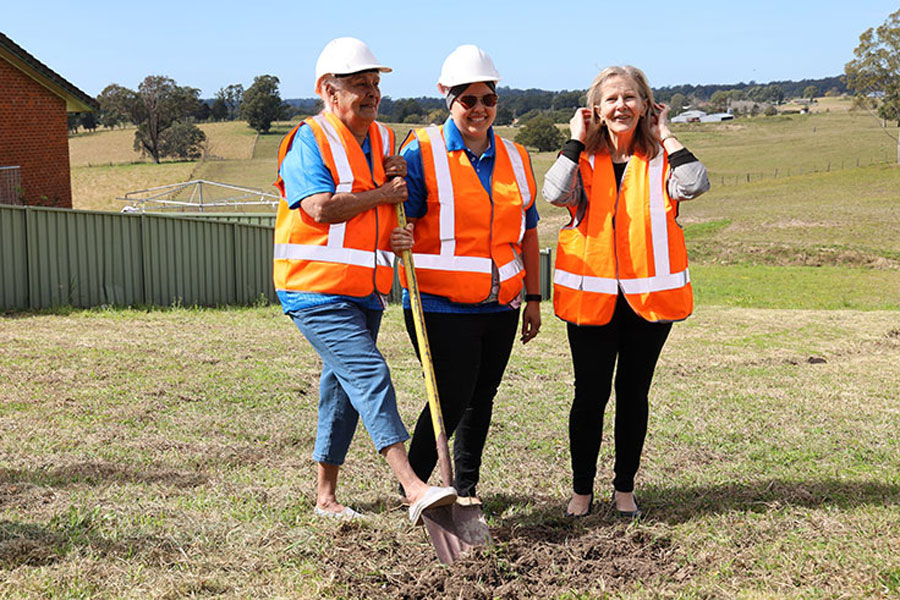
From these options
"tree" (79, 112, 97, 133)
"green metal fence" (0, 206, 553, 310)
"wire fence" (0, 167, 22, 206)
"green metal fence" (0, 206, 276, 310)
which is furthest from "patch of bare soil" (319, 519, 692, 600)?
"tree" (79, 112, 97, 133)

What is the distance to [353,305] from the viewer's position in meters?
3.96

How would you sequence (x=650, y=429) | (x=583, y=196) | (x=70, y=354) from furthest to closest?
(x=70, y=354) < (x=650, y=429) < (x=583, y=196)

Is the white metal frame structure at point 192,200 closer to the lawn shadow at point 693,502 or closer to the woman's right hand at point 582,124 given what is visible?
the lawn shadow at point 693,502

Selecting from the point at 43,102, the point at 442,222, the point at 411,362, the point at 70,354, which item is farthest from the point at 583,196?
the point at 43,102

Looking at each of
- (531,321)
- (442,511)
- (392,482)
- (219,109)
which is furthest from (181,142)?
(442,511)

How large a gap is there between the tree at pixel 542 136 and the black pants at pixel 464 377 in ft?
248

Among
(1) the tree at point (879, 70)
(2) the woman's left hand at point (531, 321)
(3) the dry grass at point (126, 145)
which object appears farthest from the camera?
(3) the dry grass at point (126, 145)

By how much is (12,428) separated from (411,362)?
4235 mm

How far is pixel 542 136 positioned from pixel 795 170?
22960 mm

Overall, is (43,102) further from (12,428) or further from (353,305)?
(353,305)

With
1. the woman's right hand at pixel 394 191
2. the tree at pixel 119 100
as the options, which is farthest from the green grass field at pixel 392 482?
the tree at pixel 119 100

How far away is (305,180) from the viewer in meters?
3.82

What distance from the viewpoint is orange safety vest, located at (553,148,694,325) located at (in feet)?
13.4

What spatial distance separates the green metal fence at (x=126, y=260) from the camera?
495 inches
